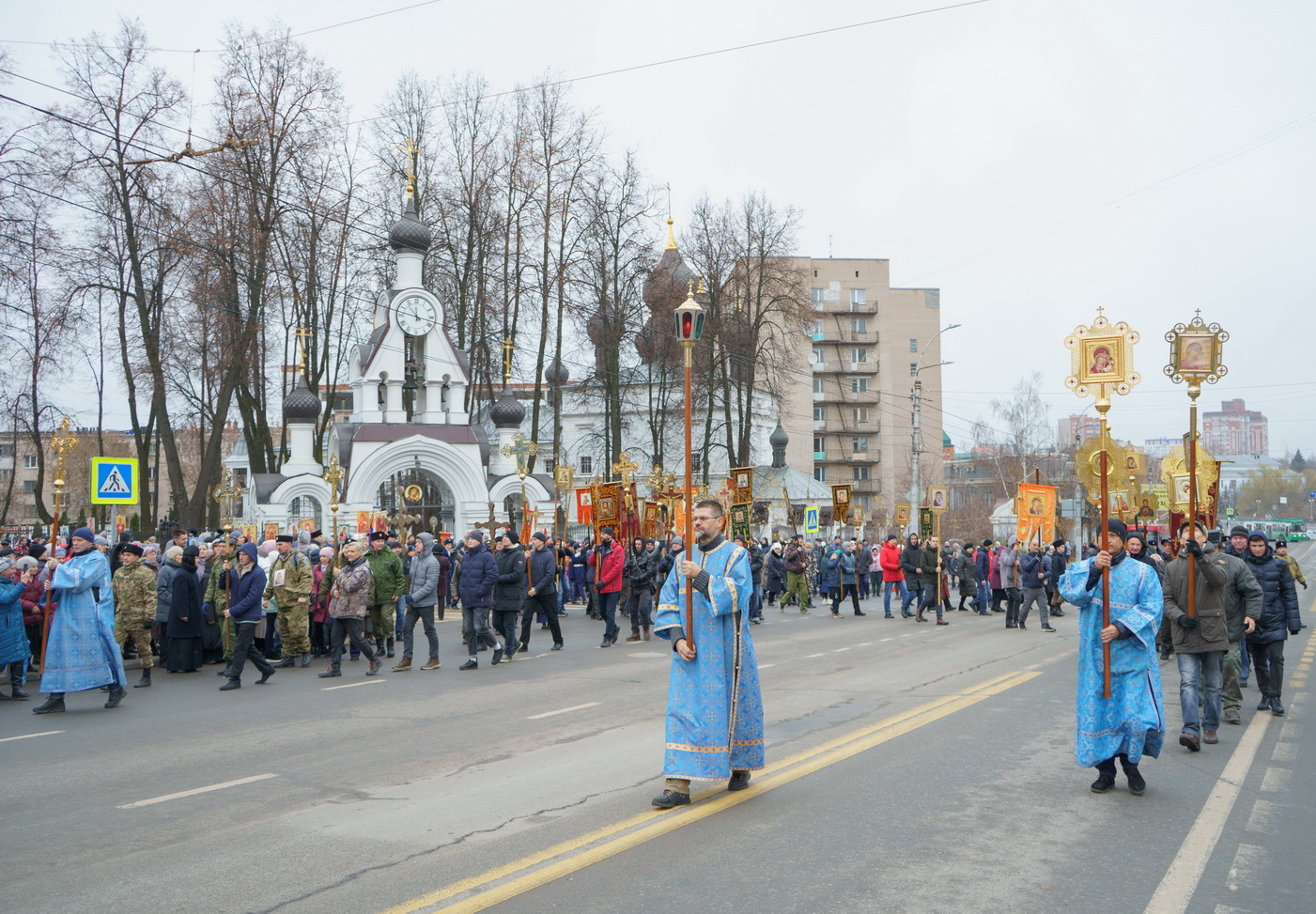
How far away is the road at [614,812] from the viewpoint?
4984 mm

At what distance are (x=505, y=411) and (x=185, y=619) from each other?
28876 mm

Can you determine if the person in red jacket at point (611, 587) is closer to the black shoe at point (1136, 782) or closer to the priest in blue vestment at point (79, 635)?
the priest in blue vestment at point (79, 635)

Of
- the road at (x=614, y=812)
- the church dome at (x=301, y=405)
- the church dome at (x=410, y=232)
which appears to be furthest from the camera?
the church dome at (x=301, y=405)

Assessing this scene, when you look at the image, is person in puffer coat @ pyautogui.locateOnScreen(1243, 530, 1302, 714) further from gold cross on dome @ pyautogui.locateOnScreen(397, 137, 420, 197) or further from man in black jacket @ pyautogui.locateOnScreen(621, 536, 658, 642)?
gold cross on dome @ pyautogui.locateOnScreen(397, 137, 420, 197)

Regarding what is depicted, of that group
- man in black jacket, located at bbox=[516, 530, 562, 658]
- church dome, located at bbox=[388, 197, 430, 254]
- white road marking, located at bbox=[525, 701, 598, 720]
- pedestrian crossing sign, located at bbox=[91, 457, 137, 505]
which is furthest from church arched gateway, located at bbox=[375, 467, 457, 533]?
white road marking, located at bbox=[525, 701, 598, 720]

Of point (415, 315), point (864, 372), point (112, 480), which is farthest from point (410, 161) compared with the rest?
point (864, 372)

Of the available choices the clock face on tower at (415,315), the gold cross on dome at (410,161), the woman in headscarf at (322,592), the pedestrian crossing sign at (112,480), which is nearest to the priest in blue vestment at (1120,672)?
the woman in headscarf at (322,592)

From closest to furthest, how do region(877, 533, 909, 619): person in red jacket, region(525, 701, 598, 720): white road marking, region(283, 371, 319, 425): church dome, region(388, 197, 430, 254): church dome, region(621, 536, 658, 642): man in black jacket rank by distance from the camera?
region(525, 701, 598, 720): white road marking < region(621, 536, 658, 642): man in black jacket < region(877, 533, 909, 619): person in red jacket < region(388, 197, 430, 254): church dome < region(283, 371, 319, 425): church dome

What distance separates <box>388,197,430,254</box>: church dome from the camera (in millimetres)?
37875

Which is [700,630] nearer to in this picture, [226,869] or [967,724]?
[226,869]

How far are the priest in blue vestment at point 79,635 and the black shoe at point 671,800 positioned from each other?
23.7ft

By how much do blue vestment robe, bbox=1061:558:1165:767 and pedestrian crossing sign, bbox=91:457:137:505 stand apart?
12653 millimetres

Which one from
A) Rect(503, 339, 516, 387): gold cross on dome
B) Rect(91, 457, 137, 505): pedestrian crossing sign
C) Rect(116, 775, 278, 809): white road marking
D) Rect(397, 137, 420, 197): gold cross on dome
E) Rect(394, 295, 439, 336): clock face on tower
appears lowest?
Rect(116, 775, 278, 809): white road marking

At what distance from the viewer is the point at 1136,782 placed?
681cm
